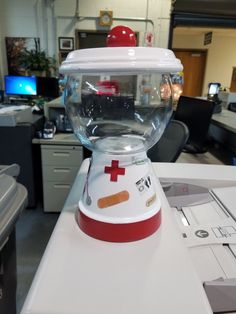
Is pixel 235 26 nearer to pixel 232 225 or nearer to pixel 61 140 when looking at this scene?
pixel 61 140

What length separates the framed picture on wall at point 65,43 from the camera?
4312 mm

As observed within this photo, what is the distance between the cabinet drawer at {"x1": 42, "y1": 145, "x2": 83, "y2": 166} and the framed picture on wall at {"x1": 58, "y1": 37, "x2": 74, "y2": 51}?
2.85 meters

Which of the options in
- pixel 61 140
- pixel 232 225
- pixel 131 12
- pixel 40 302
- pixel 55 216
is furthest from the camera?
pixel 131 12

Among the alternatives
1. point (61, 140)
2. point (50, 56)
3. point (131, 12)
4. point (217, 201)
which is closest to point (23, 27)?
point (50, 56)

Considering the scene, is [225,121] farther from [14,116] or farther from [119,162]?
[119,162]

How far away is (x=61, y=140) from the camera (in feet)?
7.04

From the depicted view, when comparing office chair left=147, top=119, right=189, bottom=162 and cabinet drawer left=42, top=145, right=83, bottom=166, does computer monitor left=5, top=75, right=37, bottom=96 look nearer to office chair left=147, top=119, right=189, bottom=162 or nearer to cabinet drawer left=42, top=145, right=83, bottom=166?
cabinet drawer left=42, top=145, right=83, bottom=166

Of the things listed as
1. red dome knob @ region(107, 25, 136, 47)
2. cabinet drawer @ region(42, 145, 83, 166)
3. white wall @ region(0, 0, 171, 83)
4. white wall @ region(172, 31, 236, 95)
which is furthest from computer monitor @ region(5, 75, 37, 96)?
white wall @ region(172, 31, 236, 95)

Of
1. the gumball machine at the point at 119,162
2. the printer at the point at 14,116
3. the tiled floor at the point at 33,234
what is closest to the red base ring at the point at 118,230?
the gumball machine at the point at 119,162

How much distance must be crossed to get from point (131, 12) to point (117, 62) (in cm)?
444

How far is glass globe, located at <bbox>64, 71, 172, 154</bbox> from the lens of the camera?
27.0 inches

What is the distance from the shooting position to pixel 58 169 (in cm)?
220

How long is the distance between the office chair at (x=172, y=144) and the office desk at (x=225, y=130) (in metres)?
0.91

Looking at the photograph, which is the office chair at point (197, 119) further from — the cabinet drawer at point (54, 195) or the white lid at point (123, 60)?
the white lid at point (123, 60)
